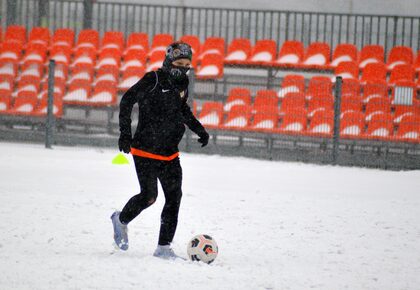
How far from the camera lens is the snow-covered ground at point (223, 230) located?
518 centimetres

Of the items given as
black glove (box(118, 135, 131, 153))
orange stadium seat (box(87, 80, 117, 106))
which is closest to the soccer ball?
black glove (box(118, 135, 131, 153))

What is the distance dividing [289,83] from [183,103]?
33.2 ft

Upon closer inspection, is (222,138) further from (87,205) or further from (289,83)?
(87,205)

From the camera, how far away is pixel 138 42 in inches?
732

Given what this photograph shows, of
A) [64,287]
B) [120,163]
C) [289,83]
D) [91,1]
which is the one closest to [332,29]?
[289,83]

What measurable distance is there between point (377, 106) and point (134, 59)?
19.1 ft

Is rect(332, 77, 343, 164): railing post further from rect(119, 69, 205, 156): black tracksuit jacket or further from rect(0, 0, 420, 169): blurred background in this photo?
rect(119, 69, 205, 156): black tracksuit jacket

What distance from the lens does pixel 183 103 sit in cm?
600

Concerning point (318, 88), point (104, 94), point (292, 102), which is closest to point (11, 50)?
point (104, 94)

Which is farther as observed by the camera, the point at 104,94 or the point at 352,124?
the point at 104,94

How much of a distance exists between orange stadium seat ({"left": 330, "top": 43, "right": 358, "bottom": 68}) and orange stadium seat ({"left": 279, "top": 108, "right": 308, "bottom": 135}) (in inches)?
106

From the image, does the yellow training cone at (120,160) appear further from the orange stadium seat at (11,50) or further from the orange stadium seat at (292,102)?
the orange stadium seat at (11,50)

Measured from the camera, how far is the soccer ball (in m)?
5.70

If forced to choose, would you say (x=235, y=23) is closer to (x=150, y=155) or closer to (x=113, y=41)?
(x=113, y=41)
